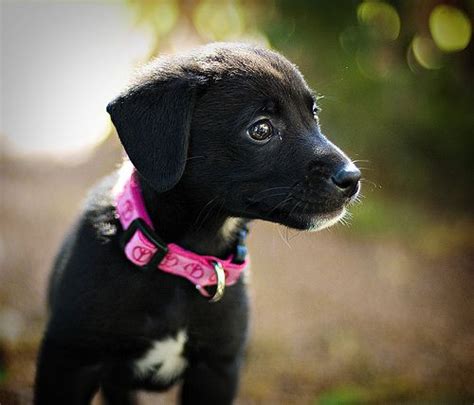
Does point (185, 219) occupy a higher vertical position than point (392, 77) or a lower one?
higher

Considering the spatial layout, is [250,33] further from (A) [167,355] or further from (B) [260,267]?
(A) [167,355]

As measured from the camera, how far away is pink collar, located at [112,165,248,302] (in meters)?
2.69

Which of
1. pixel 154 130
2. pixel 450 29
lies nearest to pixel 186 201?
pixel 154 130

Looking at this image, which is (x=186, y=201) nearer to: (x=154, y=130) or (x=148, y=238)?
(x=148, y=238)

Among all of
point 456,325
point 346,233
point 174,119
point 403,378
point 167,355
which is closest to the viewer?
point 174,119

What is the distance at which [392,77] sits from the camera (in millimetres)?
5527

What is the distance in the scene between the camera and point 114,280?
2.75m

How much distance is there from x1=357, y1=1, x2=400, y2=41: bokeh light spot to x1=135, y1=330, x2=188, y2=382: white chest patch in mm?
3305

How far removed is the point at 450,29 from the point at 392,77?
59 centimetres

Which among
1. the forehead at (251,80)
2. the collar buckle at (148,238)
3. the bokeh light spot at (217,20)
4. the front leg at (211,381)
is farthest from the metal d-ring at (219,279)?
the bokeh light spot at (217,20)

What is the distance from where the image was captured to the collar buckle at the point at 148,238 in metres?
2.69

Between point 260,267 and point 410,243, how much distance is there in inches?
44.7

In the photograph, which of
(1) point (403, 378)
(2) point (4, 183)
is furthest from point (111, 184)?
(2) point (4, 183)

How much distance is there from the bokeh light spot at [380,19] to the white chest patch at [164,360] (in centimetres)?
331
